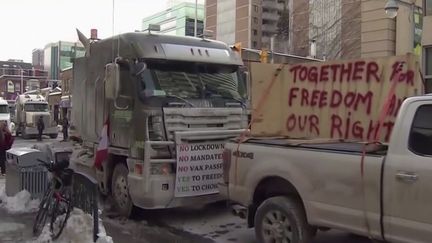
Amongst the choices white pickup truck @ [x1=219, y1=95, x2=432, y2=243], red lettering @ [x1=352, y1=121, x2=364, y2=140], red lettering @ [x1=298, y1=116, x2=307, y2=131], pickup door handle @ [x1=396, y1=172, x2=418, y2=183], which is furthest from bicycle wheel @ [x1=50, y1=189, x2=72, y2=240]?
pickup door handle @ [x1=396, y1=172, x2=418, y2=183]

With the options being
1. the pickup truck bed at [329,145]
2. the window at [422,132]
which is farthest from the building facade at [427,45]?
the window at [422,132]

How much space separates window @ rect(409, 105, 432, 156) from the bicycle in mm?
4128

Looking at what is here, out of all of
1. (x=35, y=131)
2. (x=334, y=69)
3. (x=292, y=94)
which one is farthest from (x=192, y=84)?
(x=35, y=131)

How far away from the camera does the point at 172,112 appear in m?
8.23

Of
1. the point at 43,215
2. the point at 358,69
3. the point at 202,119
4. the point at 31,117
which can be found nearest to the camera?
the point at 358,69

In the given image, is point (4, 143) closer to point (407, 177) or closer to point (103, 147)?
point (103, 147)

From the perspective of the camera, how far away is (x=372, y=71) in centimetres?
616

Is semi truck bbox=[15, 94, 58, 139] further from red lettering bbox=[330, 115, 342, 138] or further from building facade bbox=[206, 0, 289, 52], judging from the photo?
building facade bbox=[206, 0, 289, 52]

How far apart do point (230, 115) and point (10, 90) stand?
100 m

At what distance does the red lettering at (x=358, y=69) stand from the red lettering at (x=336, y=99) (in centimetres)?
29

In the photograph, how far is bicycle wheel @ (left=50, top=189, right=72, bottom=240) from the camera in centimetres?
673

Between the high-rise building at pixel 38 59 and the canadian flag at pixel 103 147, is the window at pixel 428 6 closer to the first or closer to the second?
the canadian flag at pixel 103 147

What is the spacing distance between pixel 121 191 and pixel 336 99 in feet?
13.3

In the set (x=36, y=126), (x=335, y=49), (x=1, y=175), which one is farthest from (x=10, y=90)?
(x=1, y=175)
